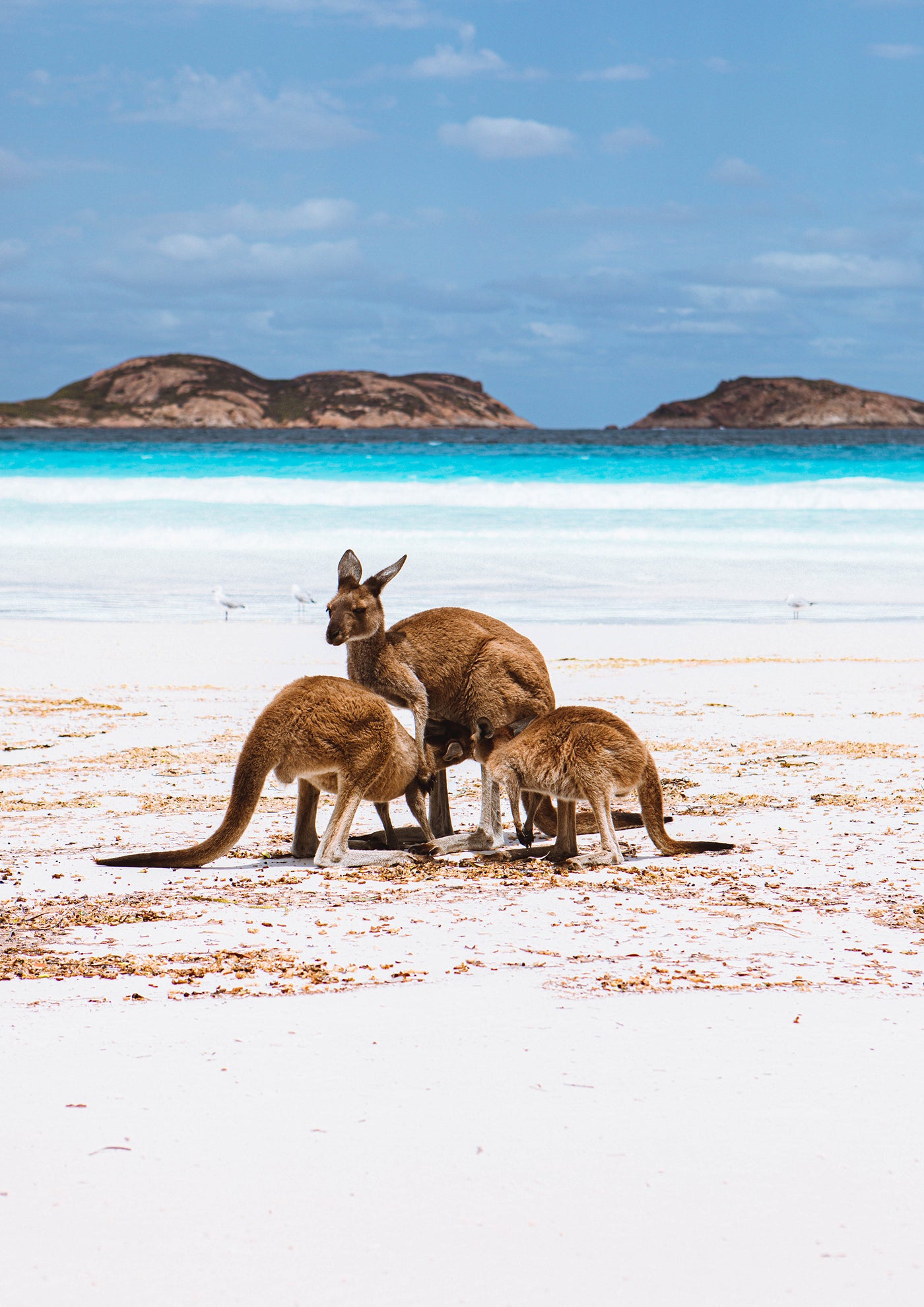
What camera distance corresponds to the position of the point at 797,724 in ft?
24.0

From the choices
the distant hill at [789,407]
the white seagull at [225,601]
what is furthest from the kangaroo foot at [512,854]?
the distant hill at [789,407]

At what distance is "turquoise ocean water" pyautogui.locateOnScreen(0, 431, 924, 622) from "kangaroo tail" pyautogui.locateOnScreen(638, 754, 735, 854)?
8354mm

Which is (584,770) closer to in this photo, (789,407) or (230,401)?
(230,401)

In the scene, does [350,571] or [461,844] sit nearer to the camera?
[461,844]

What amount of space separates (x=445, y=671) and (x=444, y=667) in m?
0.02

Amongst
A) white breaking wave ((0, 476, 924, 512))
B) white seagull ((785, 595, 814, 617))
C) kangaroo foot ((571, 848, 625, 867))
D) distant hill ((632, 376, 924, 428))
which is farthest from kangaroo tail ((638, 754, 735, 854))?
distant hill ((632, 376, 924, 428))

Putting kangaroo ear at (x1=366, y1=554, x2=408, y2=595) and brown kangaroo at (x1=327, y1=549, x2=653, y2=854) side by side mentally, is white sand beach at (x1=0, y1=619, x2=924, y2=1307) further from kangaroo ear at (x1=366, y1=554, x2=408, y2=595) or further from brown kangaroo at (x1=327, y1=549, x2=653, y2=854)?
kangaroo ear at (x1=366, y1=554, x2=408, y2=595)

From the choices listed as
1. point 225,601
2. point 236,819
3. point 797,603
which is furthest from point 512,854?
point 797,603

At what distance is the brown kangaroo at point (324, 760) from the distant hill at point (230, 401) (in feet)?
208

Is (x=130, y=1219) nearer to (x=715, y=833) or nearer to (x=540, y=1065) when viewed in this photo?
(x=540, y=1065)

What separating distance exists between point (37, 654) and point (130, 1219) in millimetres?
8648

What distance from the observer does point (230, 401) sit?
220 feet

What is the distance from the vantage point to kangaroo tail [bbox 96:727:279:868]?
4.15m

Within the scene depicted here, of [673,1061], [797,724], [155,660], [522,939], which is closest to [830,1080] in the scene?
[673,1061]
